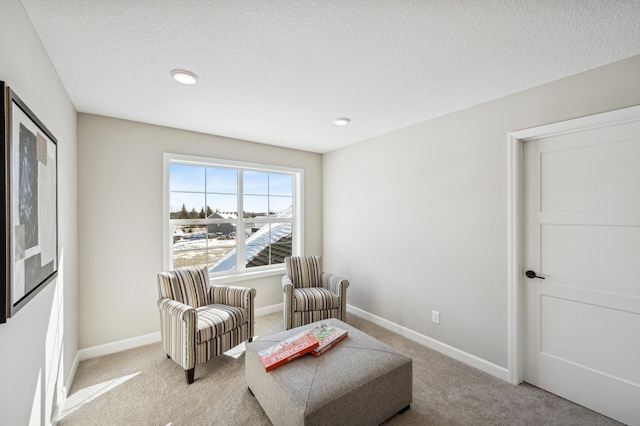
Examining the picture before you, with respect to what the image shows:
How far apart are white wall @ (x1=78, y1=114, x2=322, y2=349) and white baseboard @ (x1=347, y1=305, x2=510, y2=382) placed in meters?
2.60

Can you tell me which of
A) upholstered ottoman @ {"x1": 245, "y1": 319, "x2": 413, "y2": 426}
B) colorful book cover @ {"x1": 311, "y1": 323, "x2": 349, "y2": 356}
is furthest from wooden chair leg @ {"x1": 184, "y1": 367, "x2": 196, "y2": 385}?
colorful book cover @ {"x1": 311, "y1": 323, "x2": 349, "y2": 356}

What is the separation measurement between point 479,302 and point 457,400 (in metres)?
0.86

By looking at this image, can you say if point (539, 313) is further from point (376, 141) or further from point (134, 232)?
point (134, 232)

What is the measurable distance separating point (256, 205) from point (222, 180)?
594 millimetres

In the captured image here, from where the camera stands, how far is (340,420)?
1617 millimetres

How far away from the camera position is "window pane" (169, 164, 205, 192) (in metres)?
3.36

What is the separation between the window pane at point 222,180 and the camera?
11.9ft

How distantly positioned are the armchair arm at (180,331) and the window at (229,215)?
863 mm

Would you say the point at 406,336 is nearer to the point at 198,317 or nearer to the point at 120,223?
the point at 198,317

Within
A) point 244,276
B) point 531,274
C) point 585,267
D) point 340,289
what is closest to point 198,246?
point 244,276

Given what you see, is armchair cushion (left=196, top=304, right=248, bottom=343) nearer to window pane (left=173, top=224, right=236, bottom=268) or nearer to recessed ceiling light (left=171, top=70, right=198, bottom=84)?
→ window pane (left=173, top=224, right=236, bottom=268)

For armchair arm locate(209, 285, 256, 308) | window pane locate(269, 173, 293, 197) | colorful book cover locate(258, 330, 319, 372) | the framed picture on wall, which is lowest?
colorful book cover locate(258, 330, 319, 372)

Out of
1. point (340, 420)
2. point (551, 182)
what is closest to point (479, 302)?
point (551, 182)

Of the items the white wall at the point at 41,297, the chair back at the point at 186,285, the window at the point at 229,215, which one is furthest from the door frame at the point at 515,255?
the white wall at the point at 41,297
